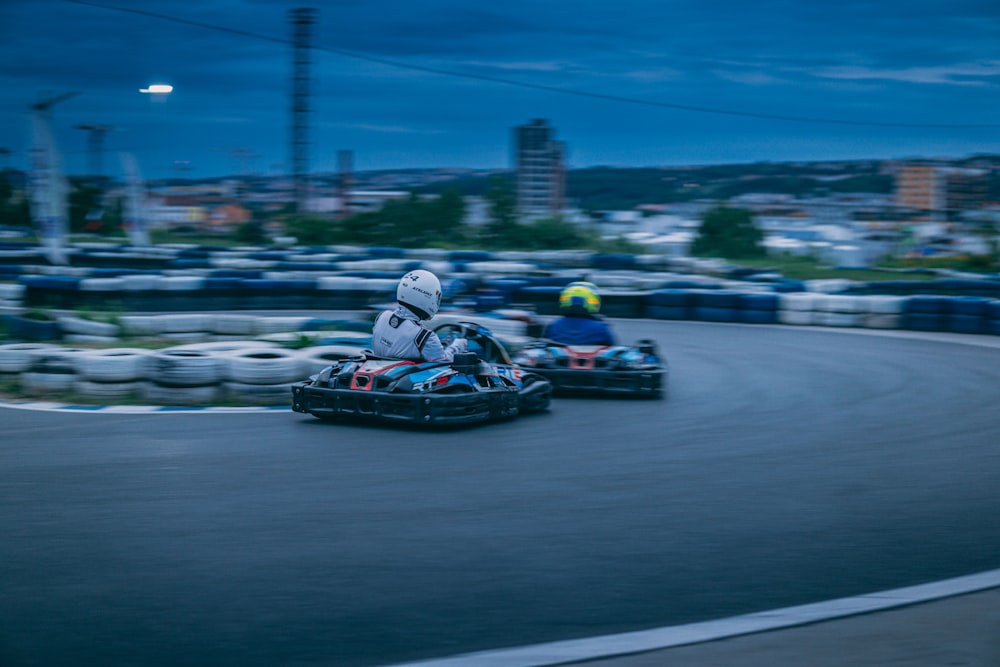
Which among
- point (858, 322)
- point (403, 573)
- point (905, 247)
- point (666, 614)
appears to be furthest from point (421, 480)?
point (905, 247)

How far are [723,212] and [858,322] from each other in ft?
73.1

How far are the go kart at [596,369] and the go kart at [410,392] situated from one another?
1229 millimetres

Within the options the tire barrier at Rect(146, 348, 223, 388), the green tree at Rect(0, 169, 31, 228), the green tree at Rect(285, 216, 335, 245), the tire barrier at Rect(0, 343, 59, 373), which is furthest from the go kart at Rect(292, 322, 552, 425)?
the green tree at Rect(0, 169, 31, 228)

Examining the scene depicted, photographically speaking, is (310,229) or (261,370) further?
(310,229)

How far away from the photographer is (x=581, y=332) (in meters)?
9.50

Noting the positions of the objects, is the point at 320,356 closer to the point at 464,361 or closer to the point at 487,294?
the point at 464,361

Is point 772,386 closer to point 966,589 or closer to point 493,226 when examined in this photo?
point 966,589

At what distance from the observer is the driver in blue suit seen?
948 centimetres

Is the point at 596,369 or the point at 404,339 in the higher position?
the point at 404,339

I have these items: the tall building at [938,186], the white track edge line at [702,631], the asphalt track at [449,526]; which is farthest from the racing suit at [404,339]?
the tall building at [938,186]

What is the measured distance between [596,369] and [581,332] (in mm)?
579

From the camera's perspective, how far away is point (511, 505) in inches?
202

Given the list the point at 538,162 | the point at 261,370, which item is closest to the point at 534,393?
the point at 261,370

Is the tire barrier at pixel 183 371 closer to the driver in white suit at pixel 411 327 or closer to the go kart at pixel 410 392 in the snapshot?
the go kart at pixel 410 392
